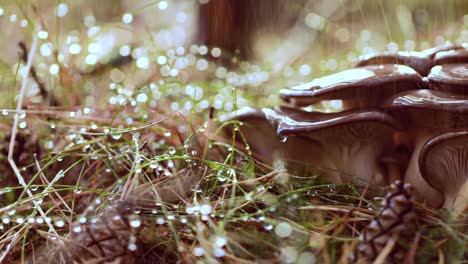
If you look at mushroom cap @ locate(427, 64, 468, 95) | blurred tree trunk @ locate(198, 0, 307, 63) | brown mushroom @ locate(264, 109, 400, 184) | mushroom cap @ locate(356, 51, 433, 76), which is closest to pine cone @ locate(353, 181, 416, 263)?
brown mushroom @ locate(264, 109, 400, 184)

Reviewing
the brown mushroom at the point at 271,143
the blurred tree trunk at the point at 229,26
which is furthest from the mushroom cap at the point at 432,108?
the blurred tree trunk at the point at 229,26

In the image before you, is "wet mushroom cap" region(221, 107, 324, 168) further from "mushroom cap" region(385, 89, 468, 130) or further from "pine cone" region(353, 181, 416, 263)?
"pine cone" region(353, 181, 416, 263)

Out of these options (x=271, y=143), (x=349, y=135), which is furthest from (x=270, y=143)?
(x=349, y=135)

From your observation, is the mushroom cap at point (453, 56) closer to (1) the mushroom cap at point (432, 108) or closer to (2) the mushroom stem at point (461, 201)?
(1) the mushroom cap at point (432, 108)

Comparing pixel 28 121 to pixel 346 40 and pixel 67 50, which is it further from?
pixel 346 40

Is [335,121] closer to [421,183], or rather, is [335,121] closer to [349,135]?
[349,135]

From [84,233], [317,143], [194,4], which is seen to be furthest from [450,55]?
[194,4]

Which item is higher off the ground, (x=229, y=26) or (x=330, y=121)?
(x=229, y=26)
